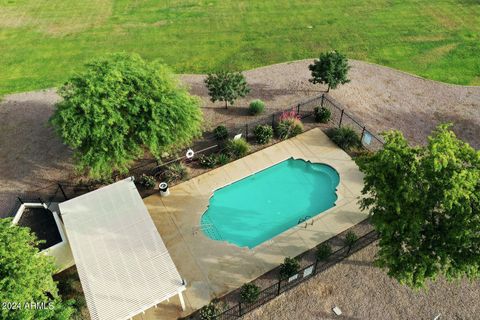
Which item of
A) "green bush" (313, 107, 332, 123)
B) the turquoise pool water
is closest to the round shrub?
"green bush" (313, 107, 332, 123)

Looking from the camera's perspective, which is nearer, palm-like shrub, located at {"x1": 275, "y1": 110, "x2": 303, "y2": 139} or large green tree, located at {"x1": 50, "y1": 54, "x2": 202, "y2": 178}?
large green tree, located at {"x1": 50, "y1": 54, "x2": 202, "y2": 178}

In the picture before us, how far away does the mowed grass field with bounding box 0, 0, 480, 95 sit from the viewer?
35.7m

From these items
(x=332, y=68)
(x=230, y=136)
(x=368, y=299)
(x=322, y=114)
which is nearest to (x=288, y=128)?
(x=322, y=114)

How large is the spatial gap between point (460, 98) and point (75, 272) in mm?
31884

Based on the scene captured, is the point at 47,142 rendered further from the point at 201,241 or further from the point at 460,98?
the point at 460,98

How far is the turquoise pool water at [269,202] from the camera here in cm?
2341

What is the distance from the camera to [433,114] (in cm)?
3030

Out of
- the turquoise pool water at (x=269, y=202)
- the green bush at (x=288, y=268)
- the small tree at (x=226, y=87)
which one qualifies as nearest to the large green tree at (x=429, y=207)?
the green bush at (x=288, y=268)

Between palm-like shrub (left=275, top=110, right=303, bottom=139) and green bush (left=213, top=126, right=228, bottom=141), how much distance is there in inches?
154

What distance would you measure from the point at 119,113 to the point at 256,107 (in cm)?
1170

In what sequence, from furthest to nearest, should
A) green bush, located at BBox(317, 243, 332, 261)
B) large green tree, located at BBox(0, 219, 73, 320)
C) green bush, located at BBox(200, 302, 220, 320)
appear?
green bush, located at BBox(317, 243, 332, 261)
green bush, located at BBox(200, 302, 220, 320)
large green tree, located at BBox(0, 219, 73, 320)

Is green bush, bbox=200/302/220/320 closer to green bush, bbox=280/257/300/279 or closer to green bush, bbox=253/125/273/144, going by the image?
green bush, bbox=280/257/300/279

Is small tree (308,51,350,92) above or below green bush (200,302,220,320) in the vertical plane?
above

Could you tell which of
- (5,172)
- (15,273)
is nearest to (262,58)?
(5,172)
